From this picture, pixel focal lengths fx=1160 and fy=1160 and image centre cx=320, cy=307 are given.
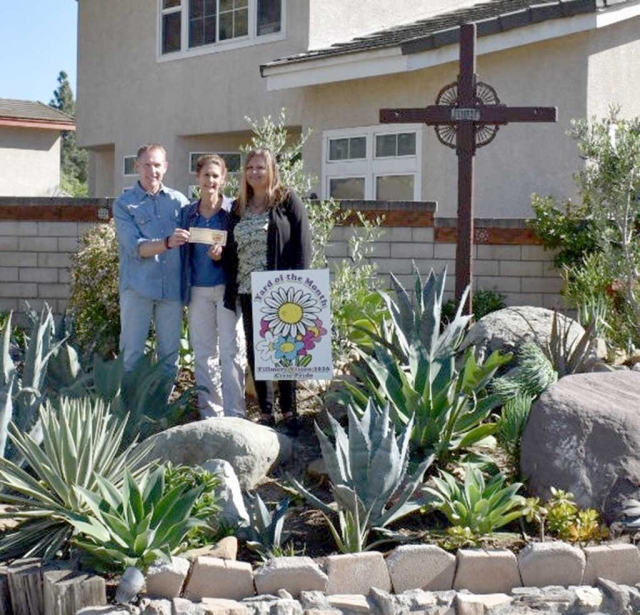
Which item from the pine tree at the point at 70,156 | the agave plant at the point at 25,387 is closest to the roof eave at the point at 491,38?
the agave plant at the point at 25,387

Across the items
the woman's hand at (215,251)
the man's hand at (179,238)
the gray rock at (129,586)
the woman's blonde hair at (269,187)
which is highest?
the woman's blonde hair at (269,187)

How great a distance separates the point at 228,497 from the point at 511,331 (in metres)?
2.78

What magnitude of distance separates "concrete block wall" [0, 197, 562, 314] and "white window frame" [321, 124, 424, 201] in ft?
10.0

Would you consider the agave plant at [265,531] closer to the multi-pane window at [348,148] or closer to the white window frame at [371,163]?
the white window frame at [371,163]

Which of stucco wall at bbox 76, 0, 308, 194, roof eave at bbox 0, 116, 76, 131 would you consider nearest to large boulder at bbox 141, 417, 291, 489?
stucco wall at bbox 76, 0, 308, 194

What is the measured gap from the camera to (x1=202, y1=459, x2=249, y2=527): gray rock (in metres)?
6.15

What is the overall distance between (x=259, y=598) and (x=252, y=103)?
1201cm

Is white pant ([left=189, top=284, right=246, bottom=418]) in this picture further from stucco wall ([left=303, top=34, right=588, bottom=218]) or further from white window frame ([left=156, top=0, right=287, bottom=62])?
white window frame ([left=156, top=0, right=287, bottom=62])

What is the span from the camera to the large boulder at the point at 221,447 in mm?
6672

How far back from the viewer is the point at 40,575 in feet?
18.2

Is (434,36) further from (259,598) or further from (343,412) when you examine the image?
(259,598)

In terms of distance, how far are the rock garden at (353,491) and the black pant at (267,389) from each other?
22cm

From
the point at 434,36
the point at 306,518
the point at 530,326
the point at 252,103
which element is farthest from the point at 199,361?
the point at 252,103

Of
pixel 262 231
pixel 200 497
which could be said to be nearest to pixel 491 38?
pixel 262 231
